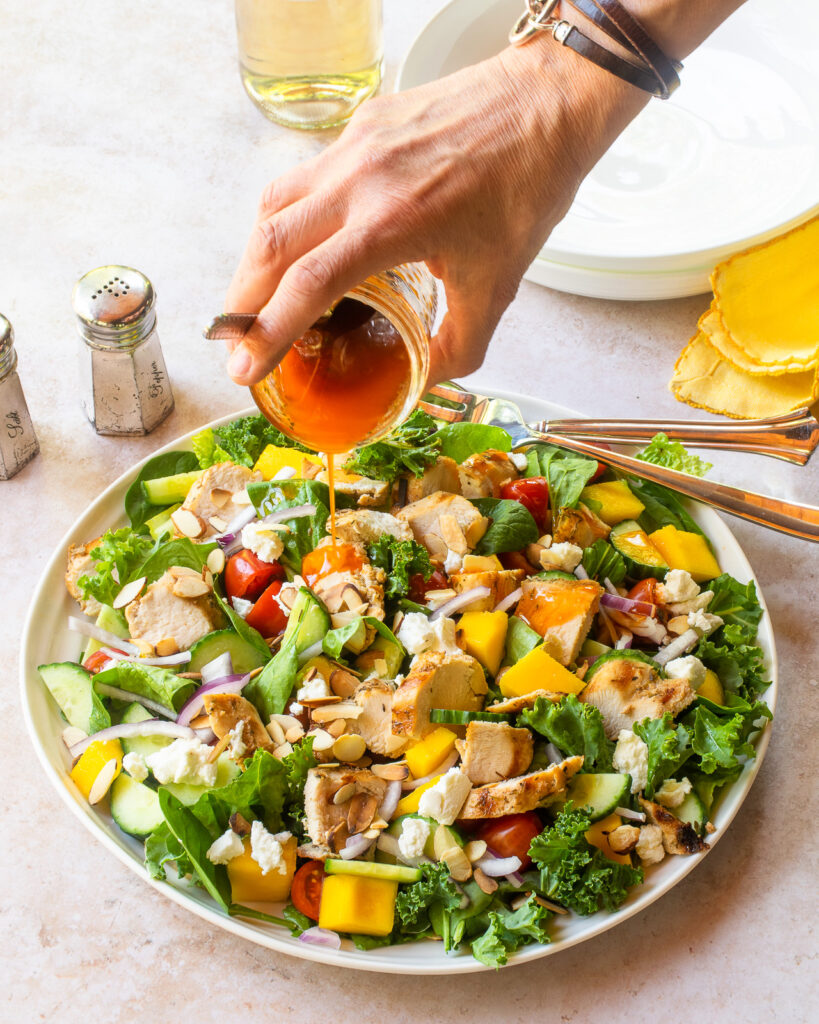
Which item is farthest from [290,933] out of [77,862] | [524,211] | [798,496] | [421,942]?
[798,496]

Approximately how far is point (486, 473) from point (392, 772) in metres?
0.89

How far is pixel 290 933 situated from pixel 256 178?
268 cm

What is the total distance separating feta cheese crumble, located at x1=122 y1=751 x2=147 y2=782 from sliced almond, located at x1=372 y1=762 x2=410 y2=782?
50 centimetres

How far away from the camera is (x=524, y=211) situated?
2381mm

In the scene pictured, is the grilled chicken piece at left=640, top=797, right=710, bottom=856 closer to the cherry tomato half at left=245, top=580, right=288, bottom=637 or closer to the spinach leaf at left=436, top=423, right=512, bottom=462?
the cherry tomato half at left=245, top=580, right=288, bottom=637

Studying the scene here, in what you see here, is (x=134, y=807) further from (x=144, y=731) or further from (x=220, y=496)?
(x=220, y=496)

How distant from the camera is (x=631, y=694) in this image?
2447mm

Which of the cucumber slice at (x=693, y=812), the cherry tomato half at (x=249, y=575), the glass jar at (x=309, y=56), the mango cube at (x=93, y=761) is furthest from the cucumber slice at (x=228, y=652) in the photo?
the glass jar at (x=309, y=56)

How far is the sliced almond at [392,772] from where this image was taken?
94.5 inches

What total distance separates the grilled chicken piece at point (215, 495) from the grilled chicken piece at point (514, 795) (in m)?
1.00

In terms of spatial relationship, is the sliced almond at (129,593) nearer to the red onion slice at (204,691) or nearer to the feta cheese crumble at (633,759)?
the red onion slice at (204,691)

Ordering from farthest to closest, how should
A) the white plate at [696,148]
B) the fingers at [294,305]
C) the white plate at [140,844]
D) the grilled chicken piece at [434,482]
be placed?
the white plate at [696,148] → the grilled chicken piece at [434,482] → the white plate at [140,844] → the fingers at [294,305]

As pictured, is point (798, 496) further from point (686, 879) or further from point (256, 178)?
point (256, 178)

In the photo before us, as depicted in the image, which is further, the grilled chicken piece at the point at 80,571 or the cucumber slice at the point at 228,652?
the grilled chicken piece at the point at 80,571
